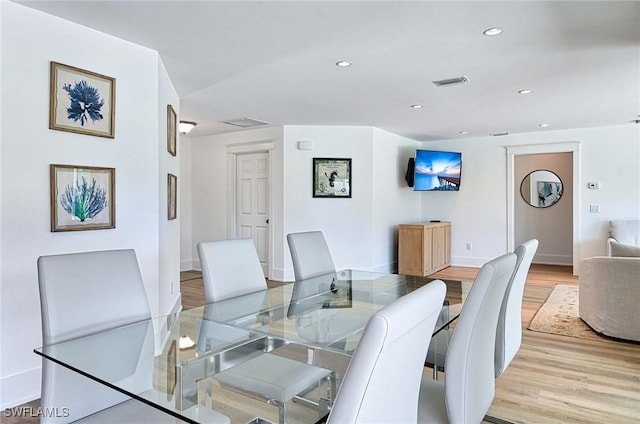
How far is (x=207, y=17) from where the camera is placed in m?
2.44

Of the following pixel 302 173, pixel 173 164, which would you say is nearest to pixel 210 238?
pixel 302 173

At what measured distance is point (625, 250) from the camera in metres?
3.62

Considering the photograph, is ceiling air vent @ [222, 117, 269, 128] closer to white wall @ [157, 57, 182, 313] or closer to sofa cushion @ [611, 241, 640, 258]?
white wall @ [157, 57, 182, 313]

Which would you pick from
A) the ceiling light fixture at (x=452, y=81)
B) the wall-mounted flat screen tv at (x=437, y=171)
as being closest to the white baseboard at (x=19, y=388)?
the ceiling light fixture at (x=452, y=81)

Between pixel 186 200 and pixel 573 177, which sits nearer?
pixel 573 177

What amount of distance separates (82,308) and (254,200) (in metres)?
5.00

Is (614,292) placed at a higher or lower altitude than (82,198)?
lower

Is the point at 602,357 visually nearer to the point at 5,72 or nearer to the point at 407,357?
the point at 407,357

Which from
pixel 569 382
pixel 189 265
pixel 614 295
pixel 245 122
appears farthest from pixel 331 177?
pixel 569 382

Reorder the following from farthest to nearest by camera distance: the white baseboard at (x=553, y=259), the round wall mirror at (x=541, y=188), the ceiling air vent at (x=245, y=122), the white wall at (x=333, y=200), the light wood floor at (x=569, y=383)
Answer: the round wall mirror at (x=541, y=188) → the white baseboard at (x=553, y=259) → the white wall at (x=333, y=200) → the ceiling air vent at (x=245, y=122) → the light wood floor at (x=569, y=383)

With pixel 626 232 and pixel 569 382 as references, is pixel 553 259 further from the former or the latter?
pixel 569 382

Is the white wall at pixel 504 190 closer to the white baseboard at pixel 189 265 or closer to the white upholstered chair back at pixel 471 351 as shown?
the white baseboard at pixel 189 265

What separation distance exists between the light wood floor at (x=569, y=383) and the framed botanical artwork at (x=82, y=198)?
107 centimetres

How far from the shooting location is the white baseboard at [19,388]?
2.25 m
